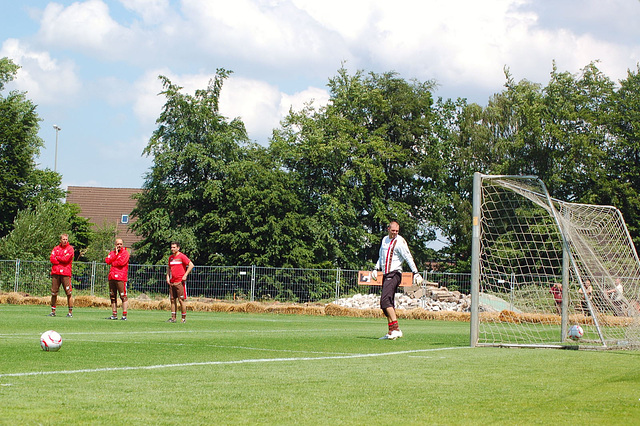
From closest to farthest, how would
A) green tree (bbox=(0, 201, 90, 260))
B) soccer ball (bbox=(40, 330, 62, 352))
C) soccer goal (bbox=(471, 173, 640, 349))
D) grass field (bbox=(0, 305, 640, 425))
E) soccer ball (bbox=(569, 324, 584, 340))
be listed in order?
1. grass field (bbox=(0, 305, 640, 425))
2. soccer ball (bbox=(40, 330, 62, 352))
3. soccer goal (bbox=(471, 173, 640, 349))
4. soccer ball (bbox=(569, 324, 584, 340))
5. green tree (bbox=(0, 201, 90, 260))

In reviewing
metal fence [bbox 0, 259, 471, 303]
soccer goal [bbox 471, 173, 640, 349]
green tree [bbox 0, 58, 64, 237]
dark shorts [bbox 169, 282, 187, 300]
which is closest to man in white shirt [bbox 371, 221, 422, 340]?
soccer goal [bbox 471, 173, 640, 349]

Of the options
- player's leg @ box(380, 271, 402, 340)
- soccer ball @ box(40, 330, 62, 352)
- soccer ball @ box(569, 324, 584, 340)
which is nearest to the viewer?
soccer ball @ box(40, 330, 62, 352)

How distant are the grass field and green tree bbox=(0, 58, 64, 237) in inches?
1627

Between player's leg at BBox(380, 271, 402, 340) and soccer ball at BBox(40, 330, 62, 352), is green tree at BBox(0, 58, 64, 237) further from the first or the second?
soccer ball at BBox(40, 330, 62, 352)

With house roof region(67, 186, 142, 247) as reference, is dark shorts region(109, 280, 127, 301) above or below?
below

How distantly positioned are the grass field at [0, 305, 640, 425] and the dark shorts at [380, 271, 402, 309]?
7.00 ft

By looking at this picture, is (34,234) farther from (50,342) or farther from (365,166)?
(50,342)

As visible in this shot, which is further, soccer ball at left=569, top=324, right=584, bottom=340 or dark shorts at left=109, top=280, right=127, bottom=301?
dark shorts at left=109, top=280, right=127, bottom=301

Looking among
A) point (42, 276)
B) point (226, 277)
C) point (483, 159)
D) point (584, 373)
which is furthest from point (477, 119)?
point (584, 373)

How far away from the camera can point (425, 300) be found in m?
32.7

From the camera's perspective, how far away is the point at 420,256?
181 ft

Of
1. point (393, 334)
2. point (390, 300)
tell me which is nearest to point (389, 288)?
point (390, 300)

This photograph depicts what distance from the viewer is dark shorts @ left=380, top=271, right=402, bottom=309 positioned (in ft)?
44.2

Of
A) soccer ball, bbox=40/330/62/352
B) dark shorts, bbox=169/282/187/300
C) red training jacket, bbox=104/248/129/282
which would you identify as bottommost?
soccer ball, bbox=40/330/62/352
